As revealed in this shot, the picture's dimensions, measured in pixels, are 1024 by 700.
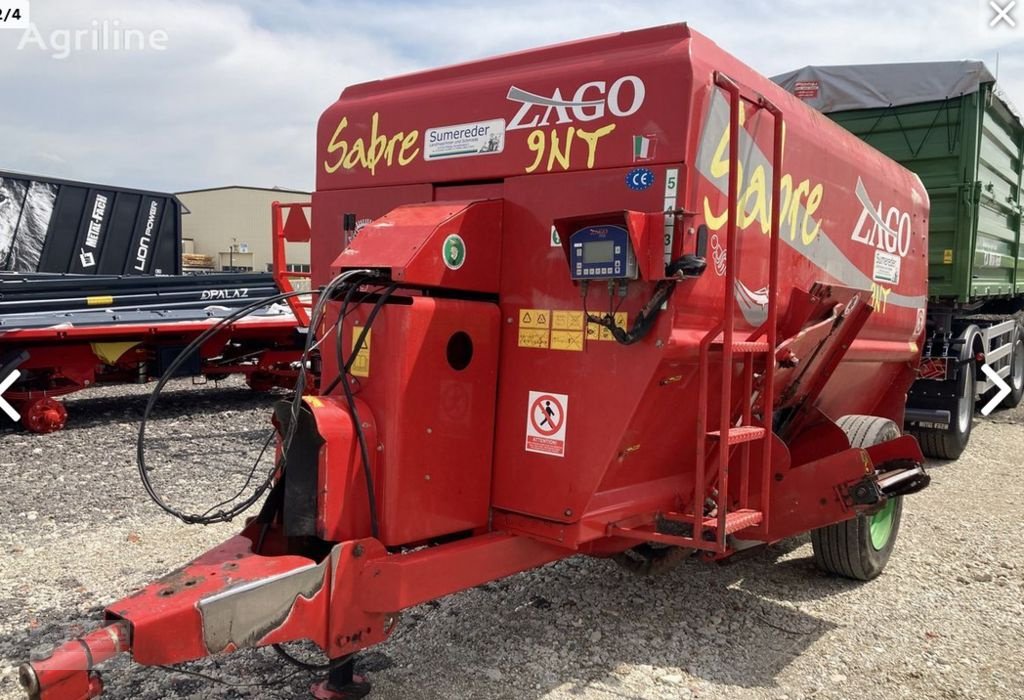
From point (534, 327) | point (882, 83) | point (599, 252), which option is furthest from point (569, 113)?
point (882, 83)

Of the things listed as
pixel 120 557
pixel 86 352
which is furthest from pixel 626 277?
pixel 86 352

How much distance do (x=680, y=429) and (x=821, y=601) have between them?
1.47 m

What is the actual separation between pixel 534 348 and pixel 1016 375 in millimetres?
8620

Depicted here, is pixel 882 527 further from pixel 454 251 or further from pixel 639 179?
pixel 454 251

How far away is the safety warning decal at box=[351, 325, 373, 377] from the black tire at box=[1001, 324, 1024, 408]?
883 centimetres

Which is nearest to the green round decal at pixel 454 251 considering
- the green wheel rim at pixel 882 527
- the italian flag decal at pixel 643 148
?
the italian flag decal at pixel 643 148

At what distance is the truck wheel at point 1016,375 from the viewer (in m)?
9.41

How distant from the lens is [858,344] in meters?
4.54

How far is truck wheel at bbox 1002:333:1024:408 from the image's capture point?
30.9 feet

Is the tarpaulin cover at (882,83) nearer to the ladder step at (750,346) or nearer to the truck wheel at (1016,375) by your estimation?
the truck wheel at (1016,375)

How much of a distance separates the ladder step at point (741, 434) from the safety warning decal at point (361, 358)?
132 cm

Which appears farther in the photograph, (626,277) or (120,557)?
(120,557)

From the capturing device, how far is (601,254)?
9.30ft

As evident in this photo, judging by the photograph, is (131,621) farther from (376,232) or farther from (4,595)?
(4,595)
